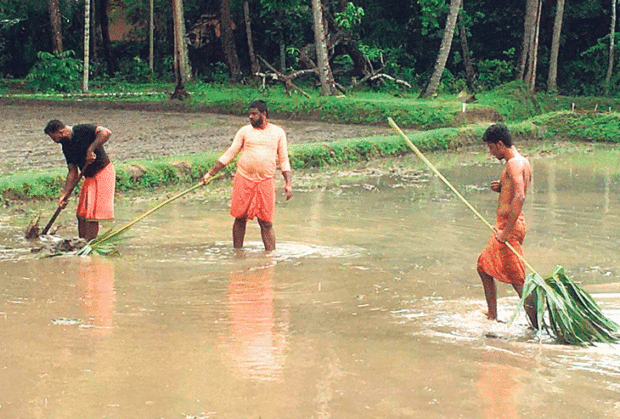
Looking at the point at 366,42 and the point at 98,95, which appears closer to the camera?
the point at 98,95

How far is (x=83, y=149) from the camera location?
27.9 feet

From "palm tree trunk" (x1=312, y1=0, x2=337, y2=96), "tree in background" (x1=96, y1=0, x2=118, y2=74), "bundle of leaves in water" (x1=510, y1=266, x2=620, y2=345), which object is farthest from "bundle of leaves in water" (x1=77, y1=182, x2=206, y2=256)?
"tree in background" (x1=96, y1=0, x2=118, y2=74)

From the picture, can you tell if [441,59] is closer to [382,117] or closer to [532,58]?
[532,58]

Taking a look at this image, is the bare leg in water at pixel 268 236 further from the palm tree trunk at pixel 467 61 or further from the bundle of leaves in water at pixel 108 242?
the palm tree trunk at pixel 467 61

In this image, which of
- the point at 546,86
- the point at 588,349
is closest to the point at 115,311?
the point at 588,349

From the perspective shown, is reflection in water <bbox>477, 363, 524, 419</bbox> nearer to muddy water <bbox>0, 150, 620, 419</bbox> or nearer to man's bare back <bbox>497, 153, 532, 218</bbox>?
muddy water <bbox>0, 150, 620, 419</bbox>

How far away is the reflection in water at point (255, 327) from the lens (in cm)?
527

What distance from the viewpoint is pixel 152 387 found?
4871mm

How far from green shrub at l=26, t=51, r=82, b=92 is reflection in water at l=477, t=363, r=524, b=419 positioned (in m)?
22.5

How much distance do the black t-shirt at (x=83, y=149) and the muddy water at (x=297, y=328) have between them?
30.3 inches

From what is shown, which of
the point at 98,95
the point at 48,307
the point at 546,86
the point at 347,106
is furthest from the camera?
the point at 546,86

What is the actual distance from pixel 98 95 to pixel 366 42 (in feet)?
27.4

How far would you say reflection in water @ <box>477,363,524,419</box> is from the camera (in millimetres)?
4641

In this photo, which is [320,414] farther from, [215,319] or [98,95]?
[98,95]
